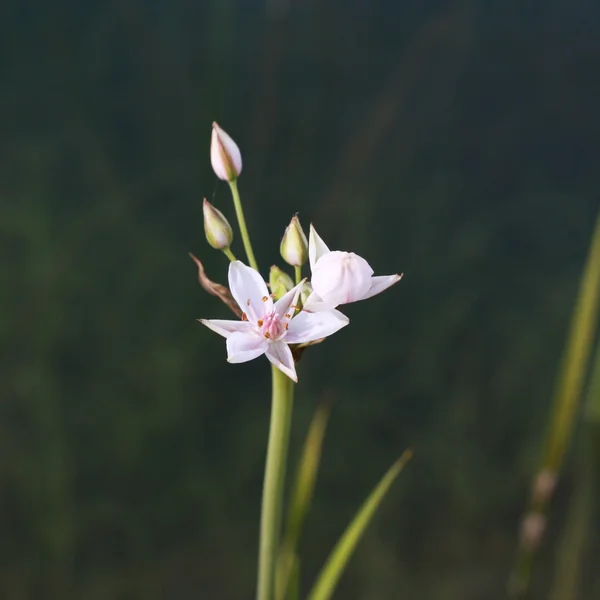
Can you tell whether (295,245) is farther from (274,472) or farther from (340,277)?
(274,472)

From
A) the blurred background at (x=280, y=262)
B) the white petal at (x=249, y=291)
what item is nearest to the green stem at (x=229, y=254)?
the white petal at (x=249, y=291)

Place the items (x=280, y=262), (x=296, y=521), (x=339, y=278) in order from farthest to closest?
(x=280, y=262) → (x=296, y=521) → (x=339, y=278)

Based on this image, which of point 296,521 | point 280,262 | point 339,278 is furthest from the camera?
point 280,262

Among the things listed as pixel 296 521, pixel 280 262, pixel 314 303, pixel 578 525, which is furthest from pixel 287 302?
pixel 578 525

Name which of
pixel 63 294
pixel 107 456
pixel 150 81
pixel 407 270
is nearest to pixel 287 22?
pixel 150 81

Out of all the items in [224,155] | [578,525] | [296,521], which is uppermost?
[224,155]
